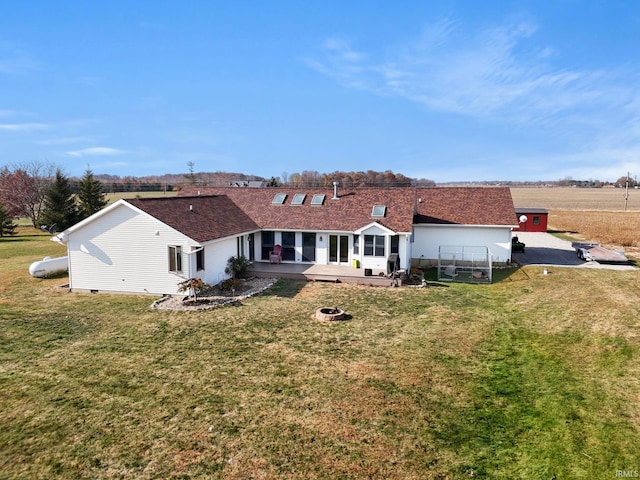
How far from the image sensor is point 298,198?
86.0 ft

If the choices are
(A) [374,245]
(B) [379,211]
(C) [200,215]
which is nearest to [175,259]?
(C) [200,215]

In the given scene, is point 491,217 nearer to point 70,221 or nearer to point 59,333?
point 59,333

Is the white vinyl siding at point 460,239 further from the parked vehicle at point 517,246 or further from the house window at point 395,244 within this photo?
the parked vehicle at point 517,246

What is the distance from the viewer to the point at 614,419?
843cm

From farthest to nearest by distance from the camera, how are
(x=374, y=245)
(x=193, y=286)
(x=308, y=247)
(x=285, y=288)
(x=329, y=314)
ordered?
1. (x=308, y=247)
2. (x=374, y=245)
3. (x=285, y=288)
4. (x=193, y=286)
5. (x=329, y=314)

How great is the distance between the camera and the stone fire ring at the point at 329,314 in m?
14.7

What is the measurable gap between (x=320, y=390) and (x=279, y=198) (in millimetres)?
18160

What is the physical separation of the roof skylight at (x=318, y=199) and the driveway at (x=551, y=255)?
41.8 ft

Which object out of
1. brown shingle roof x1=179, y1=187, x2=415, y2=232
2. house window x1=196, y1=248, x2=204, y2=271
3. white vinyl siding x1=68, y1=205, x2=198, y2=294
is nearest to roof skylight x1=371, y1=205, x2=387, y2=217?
brown shingle roof x1=179, y1=187, x2=415, y2=232

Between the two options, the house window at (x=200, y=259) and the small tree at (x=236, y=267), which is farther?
the small tree at (x=236, y=267)

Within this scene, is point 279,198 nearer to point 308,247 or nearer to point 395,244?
point 308,247

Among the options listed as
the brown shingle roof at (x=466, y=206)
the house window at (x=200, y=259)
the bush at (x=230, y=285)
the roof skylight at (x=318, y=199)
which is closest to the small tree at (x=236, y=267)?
the bush at (x=230, y=285)

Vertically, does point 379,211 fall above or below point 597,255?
above

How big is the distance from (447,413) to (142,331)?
10013 mm
